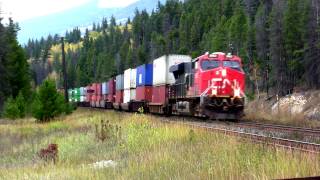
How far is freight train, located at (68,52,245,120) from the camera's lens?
25469 millimetres

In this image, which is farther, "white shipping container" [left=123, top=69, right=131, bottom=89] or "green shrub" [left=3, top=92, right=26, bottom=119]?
"white shipping container" [left=123, top=69, right=131, bottom=89]

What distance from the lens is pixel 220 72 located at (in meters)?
26.2

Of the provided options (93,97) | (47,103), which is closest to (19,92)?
(47,103)

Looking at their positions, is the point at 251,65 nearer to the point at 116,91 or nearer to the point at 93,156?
the point at 116,91

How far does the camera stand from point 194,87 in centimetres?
2686

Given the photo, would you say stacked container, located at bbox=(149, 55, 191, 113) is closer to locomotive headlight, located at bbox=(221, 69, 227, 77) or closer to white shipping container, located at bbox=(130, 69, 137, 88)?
locomotive headlight, located at bbox=(221, 69, 227, 77)

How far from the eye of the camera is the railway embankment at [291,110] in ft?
84.4

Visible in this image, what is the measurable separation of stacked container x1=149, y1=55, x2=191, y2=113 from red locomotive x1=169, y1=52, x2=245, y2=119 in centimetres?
574

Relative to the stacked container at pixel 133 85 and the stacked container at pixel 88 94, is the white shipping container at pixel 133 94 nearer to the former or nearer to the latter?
the stacked container at pixel 133 85

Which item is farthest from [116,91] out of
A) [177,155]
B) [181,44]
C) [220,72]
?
[181,44]

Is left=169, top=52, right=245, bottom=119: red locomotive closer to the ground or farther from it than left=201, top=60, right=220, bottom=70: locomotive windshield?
closer to the ground

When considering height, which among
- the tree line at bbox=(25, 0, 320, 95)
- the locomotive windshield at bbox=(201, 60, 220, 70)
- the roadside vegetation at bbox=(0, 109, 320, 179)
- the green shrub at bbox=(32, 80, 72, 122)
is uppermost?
the tree line at bbox=(25, 0, 320, 95)

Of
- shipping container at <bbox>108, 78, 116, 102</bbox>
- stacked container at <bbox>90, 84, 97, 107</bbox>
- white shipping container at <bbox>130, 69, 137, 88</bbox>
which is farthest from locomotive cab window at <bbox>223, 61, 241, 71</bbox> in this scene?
stacked container at <bbox>90, 84, 97, 107</bbox>

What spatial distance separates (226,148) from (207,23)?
128 meters
